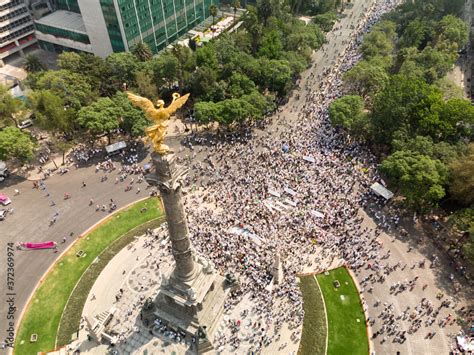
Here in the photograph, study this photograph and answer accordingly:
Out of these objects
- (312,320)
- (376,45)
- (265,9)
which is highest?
(265,9)

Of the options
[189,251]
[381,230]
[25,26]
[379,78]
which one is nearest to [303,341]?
[189,251]

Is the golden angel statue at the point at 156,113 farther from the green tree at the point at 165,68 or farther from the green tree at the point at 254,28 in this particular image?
the green tree at the point at 254,28

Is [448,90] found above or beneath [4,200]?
above

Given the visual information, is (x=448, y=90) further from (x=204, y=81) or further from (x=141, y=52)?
(x=141, y=52)

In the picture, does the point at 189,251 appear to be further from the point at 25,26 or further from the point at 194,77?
the point at 25,26

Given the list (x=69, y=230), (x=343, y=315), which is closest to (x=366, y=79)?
(x=343, y=315)

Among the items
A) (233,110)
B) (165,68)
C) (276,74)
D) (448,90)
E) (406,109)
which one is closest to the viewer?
(406,109)

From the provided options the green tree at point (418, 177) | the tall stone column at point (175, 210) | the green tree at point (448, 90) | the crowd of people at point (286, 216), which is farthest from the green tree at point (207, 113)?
the green tree at point (448, 90)
